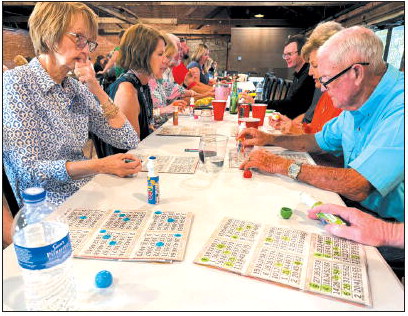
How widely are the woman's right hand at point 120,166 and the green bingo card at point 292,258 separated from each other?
0.56 metres

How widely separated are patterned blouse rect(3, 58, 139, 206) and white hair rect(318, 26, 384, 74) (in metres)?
1.26

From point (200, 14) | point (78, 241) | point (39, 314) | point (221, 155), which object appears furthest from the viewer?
point (200, 14)

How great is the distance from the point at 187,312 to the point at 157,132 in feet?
5.63

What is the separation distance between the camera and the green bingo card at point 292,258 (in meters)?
0.73

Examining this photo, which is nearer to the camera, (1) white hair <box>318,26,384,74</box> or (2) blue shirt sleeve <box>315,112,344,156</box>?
(1) white hair <box>318,26,384,74</box>

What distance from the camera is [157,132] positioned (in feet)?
7.46

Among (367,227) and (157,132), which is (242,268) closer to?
(367,227)

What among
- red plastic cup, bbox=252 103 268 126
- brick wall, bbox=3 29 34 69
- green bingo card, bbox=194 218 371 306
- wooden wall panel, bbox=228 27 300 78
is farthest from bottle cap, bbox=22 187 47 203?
brick wall, bbox=3 29 34 69

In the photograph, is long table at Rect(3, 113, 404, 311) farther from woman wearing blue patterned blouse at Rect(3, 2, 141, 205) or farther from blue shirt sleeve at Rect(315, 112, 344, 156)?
blue shirt sleeve at Rect(315, 112, 344, 156)

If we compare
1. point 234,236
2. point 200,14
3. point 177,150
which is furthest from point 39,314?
point 200,14

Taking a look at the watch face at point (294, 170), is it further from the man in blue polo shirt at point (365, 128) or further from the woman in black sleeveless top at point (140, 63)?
the woman in black sleeveless top at point (140, 63)

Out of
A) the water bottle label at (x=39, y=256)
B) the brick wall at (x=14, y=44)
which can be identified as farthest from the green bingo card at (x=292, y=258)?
the brick wall at (x=14, y=44)

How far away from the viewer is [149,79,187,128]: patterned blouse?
10.2ft

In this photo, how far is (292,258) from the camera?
821 mm
